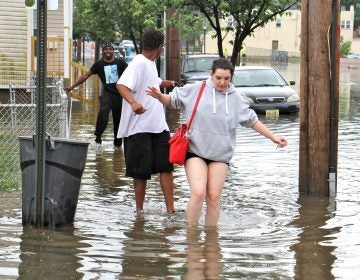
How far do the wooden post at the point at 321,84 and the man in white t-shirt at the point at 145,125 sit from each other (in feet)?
6.34

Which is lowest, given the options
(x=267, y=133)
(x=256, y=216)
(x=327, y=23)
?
(x=256, y=216)

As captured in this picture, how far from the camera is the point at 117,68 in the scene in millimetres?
14734

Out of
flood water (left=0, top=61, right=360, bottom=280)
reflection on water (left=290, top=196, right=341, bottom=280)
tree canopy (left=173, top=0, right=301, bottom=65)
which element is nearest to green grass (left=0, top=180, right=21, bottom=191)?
flood water (left=0, top=61, right=360, bottom=280)

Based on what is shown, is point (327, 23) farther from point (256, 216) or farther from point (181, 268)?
point (181, 268)

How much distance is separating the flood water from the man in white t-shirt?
0.46 m

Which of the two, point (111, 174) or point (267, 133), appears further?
point (111, 174)

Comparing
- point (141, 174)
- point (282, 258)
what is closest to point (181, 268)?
point (282, 258)

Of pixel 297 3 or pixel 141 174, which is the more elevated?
pixel 297 3

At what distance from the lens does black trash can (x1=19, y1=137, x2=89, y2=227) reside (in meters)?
8.10

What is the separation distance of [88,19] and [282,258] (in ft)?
117

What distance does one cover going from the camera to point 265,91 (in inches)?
953

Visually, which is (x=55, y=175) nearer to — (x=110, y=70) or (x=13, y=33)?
(x=110, y=70)

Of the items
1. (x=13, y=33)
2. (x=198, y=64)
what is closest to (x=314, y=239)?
(x=13, y=33)

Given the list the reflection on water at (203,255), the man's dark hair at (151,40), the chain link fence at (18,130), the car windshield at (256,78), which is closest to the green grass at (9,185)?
the chain link fence at (18,130)
